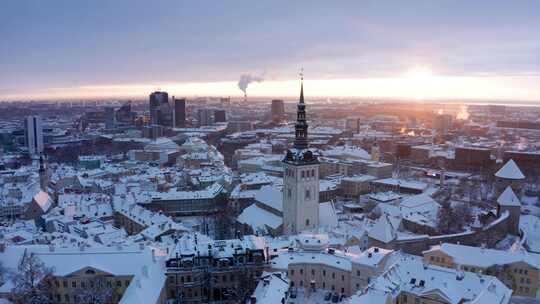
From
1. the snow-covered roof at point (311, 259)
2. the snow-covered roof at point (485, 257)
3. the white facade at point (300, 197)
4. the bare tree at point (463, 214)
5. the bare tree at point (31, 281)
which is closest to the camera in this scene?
the bare tree at point (31, 281)

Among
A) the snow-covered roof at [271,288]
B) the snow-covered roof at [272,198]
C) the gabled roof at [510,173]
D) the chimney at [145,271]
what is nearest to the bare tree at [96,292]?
the chimney at [145,271]

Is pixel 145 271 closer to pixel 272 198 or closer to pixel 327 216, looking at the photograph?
pixel 327 216

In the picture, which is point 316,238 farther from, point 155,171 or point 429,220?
point 155,171

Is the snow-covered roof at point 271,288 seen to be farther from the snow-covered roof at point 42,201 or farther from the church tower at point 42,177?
the church tower at point 42,177

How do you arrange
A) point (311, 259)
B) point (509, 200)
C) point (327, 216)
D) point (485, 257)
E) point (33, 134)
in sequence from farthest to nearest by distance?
point (33, 134) → point (509, 200) → point (327, 216) → point (485, 257) → point (311, 259)

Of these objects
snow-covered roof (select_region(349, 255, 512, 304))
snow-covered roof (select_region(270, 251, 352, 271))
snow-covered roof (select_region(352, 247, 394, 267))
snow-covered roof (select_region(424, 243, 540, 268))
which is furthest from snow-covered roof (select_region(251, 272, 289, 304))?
snow-covered roof (select_region(424, 243, 540, 268))

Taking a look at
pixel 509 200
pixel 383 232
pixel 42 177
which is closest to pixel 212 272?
pixel 383 232
